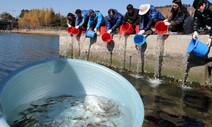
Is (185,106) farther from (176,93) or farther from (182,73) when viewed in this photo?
(182,73)

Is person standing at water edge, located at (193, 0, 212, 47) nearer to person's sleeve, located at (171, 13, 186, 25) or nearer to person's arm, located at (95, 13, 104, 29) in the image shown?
person's sleeve, located at (171, 13, 186, 25)

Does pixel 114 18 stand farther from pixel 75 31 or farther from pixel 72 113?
pixel 72 113

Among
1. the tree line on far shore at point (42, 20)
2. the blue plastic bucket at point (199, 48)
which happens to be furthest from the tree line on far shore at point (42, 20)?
the blue plastic bucket at point (199, 48)

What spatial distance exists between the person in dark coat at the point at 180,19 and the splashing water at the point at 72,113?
488 centimetres

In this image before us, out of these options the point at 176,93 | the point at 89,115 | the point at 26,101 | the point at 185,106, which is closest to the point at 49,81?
the point at 26,101

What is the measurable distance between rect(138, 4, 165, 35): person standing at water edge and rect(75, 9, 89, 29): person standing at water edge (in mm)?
3365

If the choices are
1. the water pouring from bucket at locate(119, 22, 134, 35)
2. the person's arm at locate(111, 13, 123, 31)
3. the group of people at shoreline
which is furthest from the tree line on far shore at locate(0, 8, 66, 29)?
the water pouring from bucket at locate(119, 22, 134, 35)

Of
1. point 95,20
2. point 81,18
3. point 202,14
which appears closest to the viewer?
point 202,14

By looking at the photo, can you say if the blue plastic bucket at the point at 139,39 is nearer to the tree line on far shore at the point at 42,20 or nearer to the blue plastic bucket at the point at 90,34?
the blue plastic bucket at the point at 90,34

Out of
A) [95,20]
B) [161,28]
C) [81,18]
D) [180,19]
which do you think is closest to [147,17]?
[161,28]

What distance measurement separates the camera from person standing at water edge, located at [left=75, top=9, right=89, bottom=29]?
39.0 ft

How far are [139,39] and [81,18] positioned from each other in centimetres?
384

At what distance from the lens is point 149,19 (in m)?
9.16

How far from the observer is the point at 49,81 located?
4121mm
